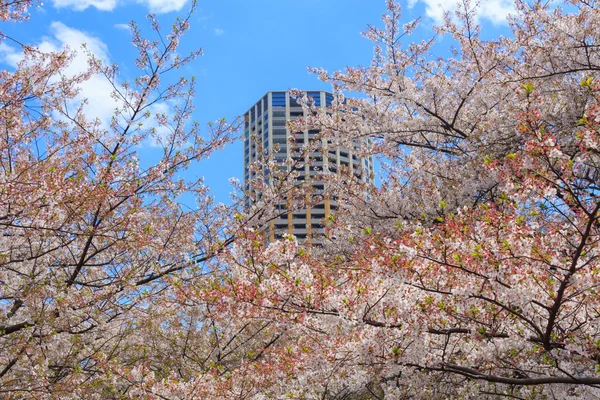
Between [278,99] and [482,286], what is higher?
[278,99]

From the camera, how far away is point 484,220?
173 inches

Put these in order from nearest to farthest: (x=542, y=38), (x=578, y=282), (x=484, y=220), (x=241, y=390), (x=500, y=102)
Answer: (x=578, y=282) → (x=484, y=220) → (x=241, y=390) → (x=542, y=38) → (x=500, y=102)

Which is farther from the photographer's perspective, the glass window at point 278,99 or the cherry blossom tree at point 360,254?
the glass window at point 278,99

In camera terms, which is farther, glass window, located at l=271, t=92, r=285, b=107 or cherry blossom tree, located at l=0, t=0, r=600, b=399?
glass window, located at l=271, t=92, r=285, b=107

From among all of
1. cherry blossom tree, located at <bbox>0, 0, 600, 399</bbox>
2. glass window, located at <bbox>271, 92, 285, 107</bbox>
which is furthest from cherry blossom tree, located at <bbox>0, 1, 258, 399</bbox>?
glass window, located at <bbox>271, 92, 285, 107</bbox>

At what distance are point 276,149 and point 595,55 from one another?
588cm

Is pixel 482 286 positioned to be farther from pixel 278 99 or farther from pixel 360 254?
pixel 278 99

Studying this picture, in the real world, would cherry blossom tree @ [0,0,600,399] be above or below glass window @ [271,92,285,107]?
below

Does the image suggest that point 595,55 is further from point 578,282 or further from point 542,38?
point 578,282

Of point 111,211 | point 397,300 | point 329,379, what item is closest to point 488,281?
point 397,300

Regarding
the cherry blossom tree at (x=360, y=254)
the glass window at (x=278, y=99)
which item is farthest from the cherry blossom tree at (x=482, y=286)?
the glass window at (x=278, y=99)

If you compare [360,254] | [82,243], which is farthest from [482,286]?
[82,243]

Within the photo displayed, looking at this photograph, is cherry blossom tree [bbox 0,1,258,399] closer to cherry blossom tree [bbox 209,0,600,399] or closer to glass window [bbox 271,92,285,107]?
cherry blossom tree [bbox 209,0,600,399]

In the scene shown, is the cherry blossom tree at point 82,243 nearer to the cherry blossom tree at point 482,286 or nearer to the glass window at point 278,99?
the cherry blossom tree at point 482,286
